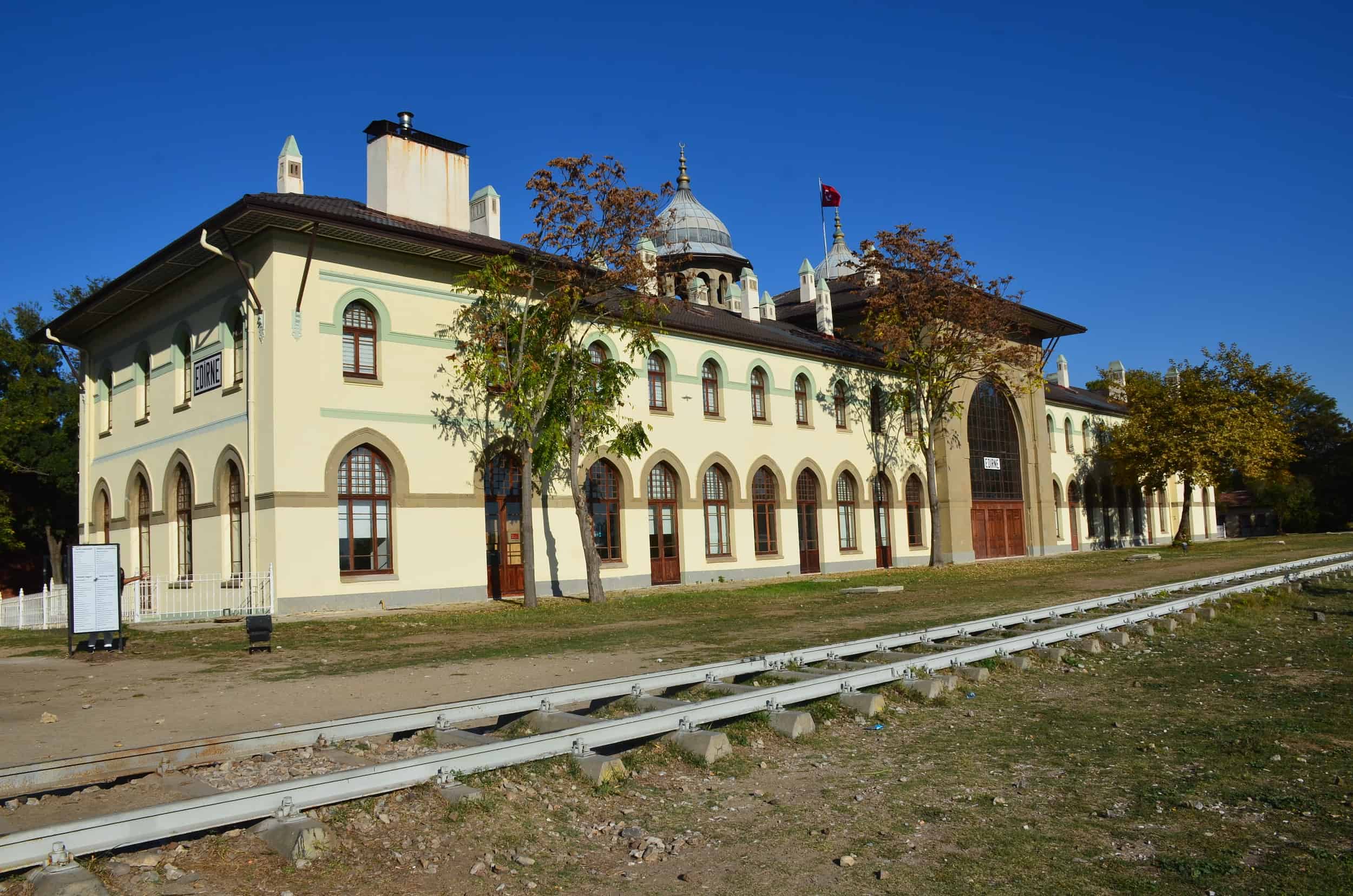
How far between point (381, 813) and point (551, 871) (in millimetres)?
1070

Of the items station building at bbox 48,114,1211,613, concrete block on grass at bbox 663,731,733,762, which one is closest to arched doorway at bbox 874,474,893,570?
station building at bbox 48,114,1211,613

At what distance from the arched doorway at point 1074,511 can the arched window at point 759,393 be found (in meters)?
24.5

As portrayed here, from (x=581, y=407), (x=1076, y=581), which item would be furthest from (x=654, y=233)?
(x=1076, y=581)

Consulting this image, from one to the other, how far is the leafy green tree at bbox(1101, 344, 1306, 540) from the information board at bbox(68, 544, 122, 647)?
46.1m

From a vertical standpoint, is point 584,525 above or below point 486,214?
below

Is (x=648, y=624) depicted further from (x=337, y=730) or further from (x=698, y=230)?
(x=698, y=230)

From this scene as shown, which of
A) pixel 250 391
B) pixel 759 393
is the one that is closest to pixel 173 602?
pixel 250 391

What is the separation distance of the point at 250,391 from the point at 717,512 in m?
14.5

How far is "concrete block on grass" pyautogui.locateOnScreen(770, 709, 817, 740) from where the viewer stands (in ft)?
22.9

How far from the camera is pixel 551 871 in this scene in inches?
179

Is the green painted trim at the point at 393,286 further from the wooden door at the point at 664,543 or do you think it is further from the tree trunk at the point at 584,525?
the wooden door at the point at 664,543

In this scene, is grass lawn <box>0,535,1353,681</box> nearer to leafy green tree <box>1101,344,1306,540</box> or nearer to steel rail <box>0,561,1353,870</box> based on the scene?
steel rail <box>0,561,1353,870</box>

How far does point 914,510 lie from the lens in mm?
39125

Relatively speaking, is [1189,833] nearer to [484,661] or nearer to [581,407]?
[484,661]
